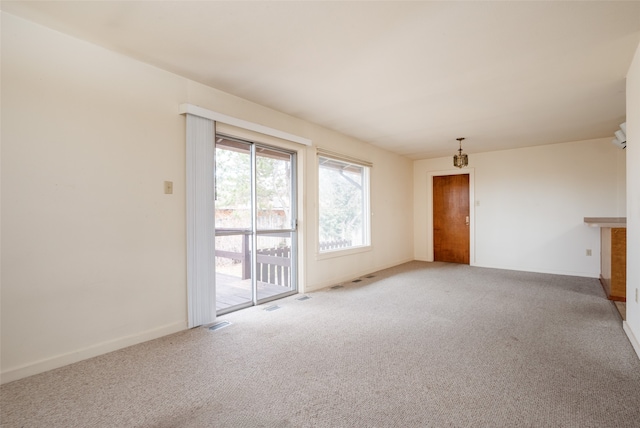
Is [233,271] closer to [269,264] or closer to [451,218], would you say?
[269,264]

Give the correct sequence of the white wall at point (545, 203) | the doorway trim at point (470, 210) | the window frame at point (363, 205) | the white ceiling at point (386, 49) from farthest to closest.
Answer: the doorway trim at point (470, 210) < the white wall at point (545, 203) < the window frame at point (363, 205) < the white ceiling at point (386, 49)

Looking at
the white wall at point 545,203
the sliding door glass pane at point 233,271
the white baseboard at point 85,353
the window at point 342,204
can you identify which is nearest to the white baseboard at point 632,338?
the white wall at point 545,203

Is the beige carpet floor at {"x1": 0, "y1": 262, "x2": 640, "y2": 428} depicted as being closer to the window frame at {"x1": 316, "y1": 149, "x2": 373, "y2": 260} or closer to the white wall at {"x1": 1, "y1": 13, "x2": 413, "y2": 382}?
the white wall at {"x1": 1, "y1": 13, "x2": 413, "y2": 382}

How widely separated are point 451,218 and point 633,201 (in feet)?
13.6

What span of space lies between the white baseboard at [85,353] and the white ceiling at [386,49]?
7.88ft

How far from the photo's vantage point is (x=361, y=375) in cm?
209

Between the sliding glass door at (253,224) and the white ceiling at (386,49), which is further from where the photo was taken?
the sliding glass door at (253,224)

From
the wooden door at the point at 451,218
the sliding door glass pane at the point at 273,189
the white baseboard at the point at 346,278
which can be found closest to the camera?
the sliding door glass pane at the point at 273,189

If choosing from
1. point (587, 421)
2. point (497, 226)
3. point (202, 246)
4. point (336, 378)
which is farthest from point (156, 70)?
point (497, 226)

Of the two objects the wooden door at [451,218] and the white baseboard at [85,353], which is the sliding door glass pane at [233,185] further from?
the wooden door at [451,218]

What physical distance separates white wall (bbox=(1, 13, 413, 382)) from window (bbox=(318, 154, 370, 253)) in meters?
2.20

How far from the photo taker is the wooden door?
652 centimetres

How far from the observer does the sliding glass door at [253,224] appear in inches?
135

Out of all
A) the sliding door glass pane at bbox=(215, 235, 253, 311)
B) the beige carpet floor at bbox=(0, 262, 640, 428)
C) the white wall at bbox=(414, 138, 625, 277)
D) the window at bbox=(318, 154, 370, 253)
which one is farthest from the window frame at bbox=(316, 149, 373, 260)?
the white wall at bbox=(414, 138, 625, 277)
